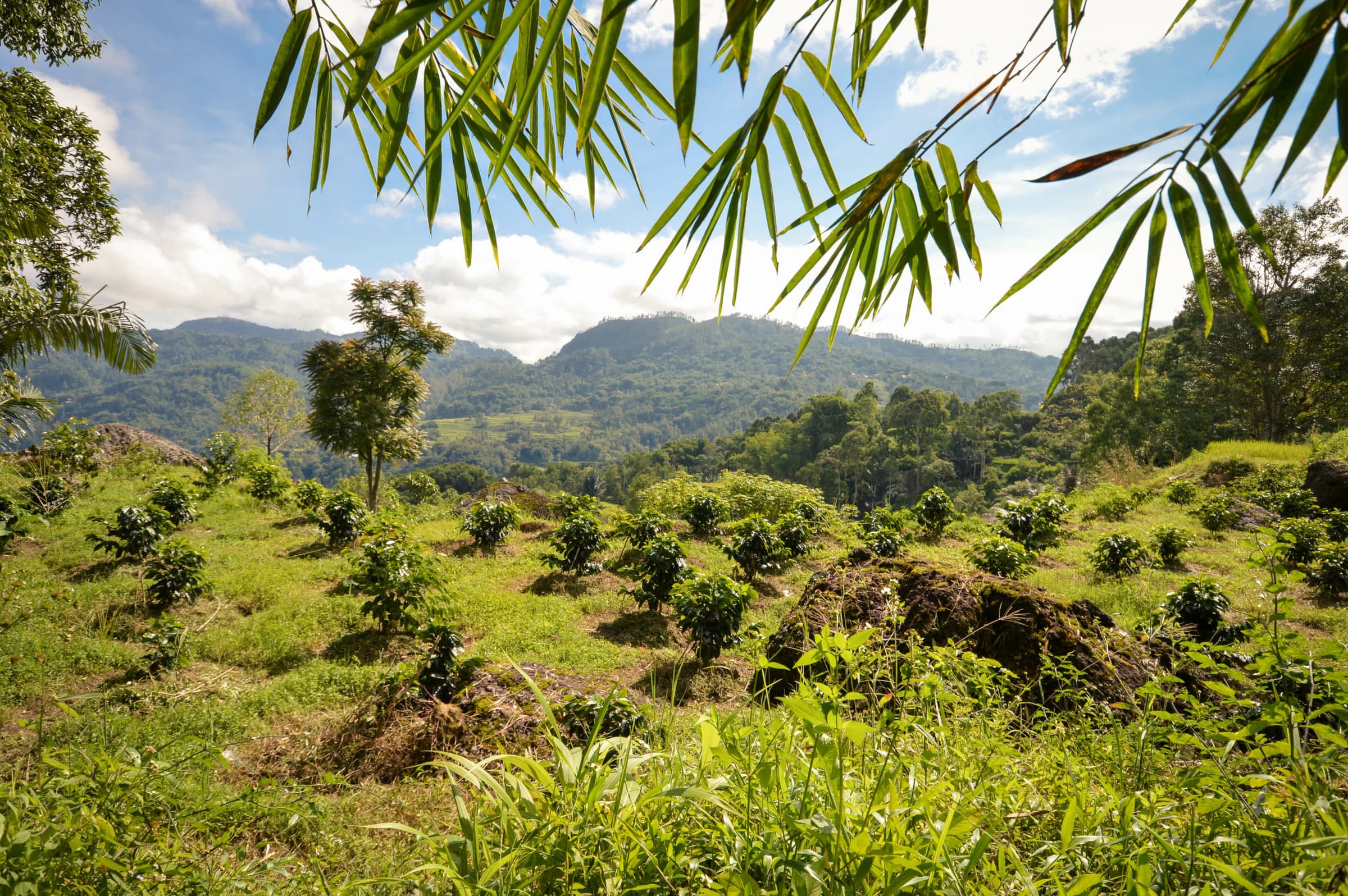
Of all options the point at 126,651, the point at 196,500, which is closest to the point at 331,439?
the point at 196,500

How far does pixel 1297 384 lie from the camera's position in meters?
18.0

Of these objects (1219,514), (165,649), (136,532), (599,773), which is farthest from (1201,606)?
(136,532)

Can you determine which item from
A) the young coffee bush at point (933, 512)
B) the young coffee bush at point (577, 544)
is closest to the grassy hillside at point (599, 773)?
the young coffee bush at point (577, 544)

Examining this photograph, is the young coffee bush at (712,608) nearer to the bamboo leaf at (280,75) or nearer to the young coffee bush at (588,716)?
the young coffee bush at (588,716)

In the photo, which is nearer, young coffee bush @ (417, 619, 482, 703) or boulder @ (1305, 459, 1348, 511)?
young coffee bush @ (417, 619, 482, 703)

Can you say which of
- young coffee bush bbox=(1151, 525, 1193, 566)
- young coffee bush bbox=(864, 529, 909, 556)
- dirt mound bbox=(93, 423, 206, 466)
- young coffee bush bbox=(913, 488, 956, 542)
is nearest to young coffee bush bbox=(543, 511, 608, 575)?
young coffee bush bbox=(864, 529, 909, 556)

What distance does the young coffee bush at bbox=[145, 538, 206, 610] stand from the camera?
559 cm

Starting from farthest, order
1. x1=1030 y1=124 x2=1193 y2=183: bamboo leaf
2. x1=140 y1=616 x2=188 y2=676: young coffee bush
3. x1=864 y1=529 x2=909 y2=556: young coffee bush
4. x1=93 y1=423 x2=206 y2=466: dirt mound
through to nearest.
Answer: x1=93 y1=423 x2=206 y2=466: dirt mound < x1=864 y1=529 x2=909 y2=556: young coffee bush < x1=140 y1=616 x2=188 y2=676: young coffee bush < x1=1030 y1=124 x2=1193 y2=183: bamboo leaf

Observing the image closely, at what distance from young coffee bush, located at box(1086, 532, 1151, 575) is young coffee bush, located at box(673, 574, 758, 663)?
249 inches

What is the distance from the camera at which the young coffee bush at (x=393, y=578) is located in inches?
213

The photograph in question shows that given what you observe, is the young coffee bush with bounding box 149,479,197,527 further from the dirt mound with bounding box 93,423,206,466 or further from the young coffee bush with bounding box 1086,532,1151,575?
the young coffee bush with bounding box 1086,532,1151,575

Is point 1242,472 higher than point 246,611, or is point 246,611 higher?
point 1242,472

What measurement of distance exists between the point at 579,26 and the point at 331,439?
15113mm

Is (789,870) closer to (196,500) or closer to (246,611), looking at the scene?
(246,611)
